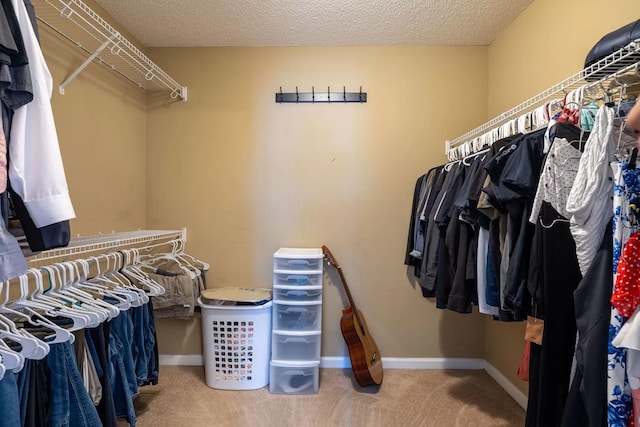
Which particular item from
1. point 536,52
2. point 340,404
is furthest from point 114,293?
point 536,52

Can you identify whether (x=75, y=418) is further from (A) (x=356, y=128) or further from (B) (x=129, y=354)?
(A) (x=356, y=128)

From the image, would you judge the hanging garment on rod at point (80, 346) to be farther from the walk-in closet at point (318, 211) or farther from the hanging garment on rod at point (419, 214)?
the hanging garment on rod at point (419, 214)

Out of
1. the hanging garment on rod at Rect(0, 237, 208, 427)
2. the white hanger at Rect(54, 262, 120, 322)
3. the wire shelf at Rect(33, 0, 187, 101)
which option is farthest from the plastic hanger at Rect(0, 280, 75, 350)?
the wire shelf at Rect(33, 0, 187, 101)

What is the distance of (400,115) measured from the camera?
260cm

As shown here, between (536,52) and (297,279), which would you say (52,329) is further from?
(536,52)

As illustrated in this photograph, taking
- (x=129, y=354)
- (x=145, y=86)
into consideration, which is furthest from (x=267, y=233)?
(x=145, y=86)

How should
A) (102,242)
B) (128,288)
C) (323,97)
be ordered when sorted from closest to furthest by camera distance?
(102,242), (128,288), (323,97)

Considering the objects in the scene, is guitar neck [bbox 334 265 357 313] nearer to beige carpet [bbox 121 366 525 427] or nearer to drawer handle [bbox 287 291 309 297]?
drawer handle [bbox 287 291 309 297]

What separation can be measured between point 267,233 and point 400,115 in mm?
1291

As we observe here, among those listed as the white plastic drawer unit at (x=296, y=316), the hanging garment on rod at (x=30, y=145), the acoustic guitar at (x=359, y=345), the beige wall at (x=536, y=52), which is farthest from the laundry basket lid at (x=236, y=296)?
the beige wall at (x=536, y=52)

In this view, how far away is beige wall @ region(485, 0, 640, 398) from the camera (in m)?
1.59

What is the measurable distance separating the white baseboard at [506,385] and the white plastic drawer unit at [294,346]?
1205 mm

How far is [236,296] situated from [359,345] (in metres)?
0.86

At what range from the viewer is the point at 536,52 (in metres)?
2.02
